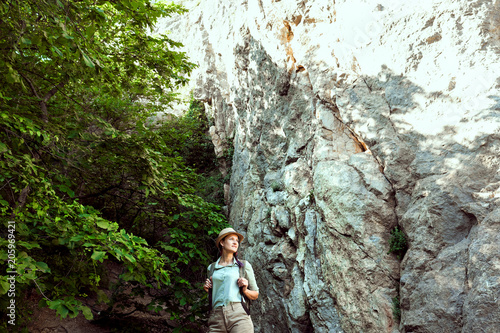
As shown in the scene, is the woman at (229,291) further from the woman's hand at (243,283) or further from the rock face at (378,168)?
the rock face at (378,168)

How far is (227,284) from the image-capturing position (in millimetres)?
3133

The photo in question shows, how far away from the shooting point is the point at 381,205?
174 inches

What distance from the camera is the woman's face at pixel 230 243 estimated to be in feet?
10.9

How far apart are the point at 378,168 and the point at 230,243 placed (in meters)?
2.62

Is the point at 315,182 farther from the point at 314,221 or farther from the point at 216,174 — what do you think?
the point at 216,174

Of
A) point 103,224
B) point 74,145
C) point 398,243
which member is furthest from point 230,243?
point 74,145

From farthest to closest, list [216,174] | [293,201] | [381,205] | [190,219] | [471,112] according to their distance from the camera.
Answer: [216,174]
[190,219]
[293,201]
[381,205]
[471,112]

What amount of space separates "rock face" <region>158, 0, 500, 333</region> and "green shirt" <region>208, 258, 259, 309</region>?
1.92 metres

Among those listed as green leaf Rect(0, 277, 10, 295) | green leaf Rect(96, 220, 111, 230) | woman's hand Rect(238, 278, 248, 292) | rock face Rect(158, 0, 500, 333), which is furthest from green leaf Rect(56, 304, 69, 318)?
rock face Rect(158, 0, 500, 333)

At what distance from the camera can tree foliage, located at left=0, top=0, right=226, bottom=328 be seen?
3014 mm

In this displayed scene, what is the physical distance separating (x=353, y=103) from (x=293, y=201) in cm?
219

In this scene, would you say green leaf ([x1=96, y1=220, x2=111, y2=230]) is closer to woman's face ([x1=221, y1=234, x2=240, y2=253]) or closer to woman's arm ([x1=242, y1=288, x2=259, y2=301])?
woman's face ([x1=221, y1=234, x2=240, y2=253])

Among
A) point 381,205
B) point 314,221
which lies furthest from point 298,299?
point 381,205

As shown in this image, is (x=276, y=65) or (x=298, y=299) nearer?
(x=298, y=299)
